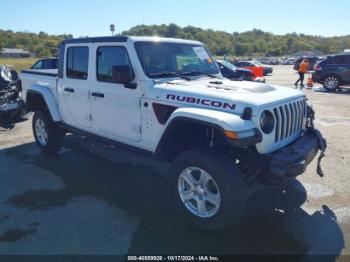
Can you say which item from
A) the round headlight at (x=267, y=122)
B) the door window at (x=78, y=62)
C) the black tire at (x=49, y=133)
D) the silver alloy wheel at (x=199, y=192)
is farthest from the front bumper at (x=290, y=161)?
the black tire at (x=49, y=133)

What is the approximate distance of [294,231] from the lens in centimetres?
361

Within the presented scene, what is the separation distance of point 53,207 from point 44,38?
5644 inches

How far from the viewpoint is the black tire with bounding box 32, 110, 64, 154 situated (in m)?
6.17

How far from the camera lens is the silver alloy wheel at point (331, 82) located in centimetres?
1515

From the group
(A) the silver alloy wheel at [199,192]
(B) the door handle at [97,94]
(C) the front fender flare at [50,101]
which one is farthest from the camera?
(C) the front fender flare at [50,101]

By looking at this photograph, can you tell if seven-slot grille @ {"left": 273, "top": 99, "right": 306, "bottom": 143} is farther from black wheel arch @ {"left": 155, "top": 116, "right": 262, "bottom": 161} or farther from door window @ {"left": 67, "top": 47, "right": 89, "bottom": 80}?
door window @ {"left": 67, "top": 47, "right": 89, "bottom": 80}

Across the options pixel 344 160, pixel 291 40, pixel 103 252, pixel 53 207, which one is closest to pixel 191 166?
pixel 103 252

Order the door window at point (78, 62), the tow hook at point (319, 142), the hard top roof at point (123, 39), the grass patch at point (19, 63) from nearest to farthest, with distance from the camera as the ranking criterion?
the tow hook at point (319, 142)
the hard top roof at point (123, 39)
the door window at point (78, 62)
the grass patch at point (19, 63)

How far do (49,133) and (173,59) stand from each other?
9.55ft

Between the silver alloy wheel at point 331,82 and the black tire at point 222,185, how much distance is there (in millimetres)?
13689

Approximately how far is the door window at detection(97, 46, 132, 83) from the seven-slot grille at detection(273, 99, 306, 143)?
2002 mm

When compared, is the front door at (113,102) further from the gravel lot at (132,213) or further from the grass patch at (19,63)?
the grass patch at (19,63)

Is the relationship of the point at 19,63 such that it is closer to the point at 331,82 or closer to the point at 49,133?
the point at 331,82

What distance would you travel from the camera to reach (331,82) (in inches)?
603
